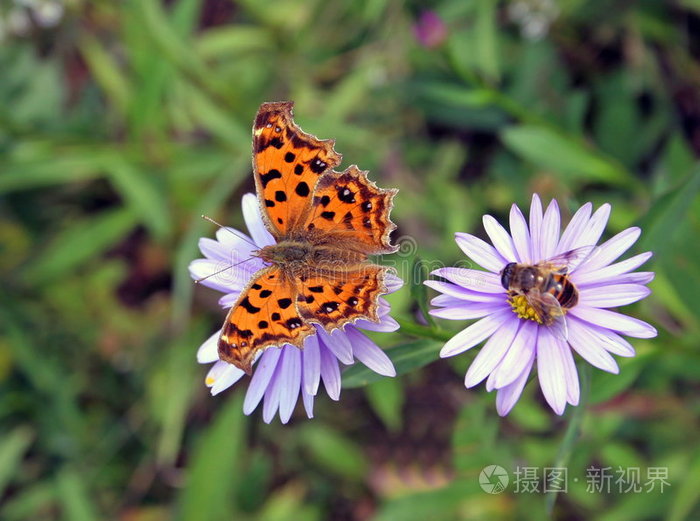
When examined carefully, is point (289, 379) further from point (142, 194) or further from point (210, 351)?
point (142, 194)

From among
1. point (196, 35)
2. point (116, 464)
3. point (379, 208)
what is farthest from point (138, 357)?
point (379, 208)

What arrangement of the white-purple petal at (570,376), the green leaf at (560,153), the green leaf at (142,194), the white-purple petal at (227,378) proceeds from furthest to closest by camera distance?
the green leaf at (142,194) → the green leaf at (560,153) → the white-purple petal at (227,378) → the white-purple petal at (570,376)

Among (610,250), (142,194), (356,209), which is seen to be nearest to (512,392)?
(610,250)

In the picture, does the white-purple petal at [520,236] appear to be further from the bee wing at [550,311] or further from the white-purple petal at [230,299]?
the white-purple petal at [230,299]

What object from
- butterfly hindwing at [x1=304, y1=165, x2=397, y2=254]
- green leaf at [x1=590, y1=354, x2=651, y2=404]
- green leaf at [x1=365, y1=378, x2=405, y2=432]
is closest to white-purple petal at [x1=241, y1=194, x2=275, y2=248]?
butterfly hindwing at [x1=304, y1=165, x2=397, y2=254]

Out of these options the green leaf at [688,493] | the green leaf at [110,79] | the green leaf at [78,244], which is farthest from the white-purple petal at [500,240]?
the green leaf at [110,79]

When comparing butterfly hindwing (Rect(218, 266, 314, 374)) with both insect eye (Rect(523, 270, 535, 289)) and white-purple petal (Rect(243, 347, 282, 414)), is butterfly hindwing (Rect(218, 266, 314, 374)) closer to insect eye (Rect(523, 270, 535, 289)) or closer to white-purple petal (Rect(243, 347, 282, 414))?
white-purple petal (Rect(243, 347, 282, 414))

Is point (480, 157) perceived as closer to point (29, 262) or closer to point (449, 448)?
point (449, 448)
